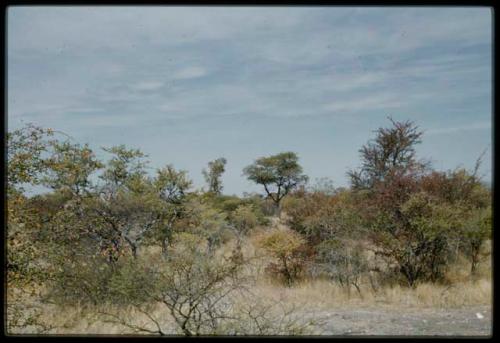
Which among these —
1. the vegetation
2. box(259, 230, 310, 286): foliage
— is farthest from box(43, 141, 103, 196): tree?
box(259, 230, 310, 286): foliage

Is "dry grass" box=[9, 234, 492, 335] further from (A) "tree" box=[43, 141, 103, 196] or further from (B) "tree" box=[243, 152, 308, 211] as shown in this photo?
(B) "tree" box=[243, 152, 308, 211]

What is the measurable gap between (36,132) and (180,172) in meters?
2.26

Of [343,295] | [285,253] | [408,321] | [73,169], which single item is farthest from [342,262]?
[73,169]

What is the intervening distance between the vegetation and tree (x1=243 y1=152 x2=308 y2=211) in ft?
13.9

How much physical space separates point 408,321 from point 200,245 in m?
1.99

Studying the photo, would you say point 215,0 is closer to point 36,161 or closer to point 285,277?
point 36,161

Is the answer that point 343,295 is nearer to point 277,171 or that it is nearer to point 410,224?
point 410,224

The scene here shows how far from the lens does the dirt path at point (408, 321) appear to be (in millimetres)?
3691

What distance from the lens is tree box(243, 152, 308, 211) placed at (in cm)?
1211

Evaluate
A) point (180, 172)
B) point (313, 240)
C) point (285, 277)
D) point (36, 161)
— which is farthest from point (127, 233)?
point (313, 240)

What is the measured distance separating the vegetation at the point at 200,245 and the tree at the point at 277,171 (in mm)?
4241

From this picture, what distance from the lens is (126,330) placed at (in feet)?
11.4

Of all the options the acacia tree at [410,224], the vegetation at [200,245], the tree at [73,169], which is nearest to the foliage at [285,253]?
the vegetation at [200,245]

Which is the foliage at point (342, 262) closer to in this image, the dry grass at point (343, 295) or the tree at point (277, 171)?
the dry grass at point (343, 295)
